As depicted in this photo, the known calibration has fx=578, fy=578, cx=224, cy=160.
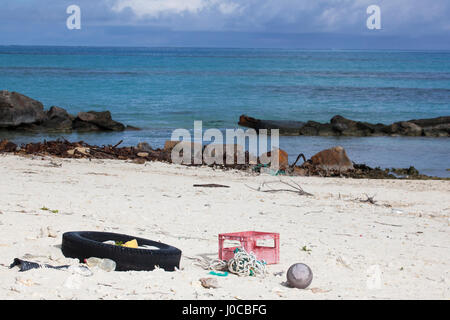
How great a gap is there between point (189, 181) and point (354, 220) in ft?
14.7

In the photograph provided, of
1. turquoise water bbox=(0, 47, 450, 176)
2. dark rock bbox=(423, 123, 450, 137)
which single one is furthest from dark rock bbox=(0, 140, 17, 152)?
dark rock bbox=(423, 123, 450, 137)

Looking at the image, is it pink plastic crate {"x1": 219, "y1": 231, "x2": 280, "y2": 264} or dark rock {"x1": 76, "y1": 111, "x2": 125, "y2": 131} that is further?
dark rock {"x1": 76, "y1": 111, "x2": 125, "y2": 131}

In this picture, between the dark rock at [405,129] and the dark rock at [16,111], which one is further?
the dark rock at [405,129]

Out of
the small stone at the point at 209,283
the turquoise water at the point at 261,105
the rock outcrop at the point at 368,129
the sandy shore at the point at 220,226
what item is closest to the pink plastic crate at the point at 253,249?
the sandy shore at the point at 220,226

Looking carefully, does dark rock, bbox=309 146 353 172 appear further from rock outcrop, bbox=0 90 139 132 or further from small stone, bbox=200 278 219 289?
rock outcrop, bbox=0 90 139 132

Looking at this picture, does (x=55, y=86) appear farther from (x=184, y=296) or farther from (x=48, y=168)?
(x=184, y=296)

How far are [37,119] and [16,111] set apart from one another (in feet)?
3.31

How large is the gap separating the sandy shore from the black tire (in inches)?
6.2

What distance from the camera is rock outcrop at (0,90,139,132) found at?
2445cm

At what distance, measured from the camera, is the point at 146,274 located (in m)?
4.93

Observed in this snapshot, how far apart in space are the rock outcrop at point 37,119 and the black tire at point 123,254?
66.6 feet

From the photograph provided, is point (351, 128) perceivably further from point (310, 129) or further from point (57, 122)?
point (57, 122)

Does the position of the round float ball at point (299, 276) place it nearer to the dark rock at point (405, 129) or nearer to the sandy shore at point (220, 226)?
the sandy shore at point (220, 226)

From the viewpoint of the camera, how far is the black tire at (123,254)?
Answer: 16.6 feet
